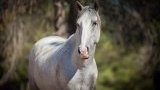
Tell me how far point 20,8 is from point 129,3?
2.82m

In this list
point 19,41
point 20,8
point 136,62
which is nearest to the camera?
point 20,8

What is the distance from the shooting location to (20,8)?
9.96m

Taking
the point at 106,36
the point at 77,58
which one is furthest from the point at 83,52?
the point at 106,36

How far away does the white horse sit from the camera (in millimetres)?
5402

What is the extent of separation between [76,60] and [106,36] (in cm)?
730

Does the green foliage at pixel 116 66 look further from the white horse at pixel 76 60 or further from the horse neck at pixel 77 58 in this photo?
the horse neck at pixel 77 58

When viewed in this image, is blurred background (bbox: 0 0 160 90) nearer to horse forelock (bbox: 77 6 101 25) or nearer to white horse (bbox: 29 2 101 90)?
white horse (bbox: 29 2 101 90)

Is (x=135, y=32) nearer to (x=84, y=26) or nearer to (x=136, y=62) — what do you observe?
(x=136, y=62)

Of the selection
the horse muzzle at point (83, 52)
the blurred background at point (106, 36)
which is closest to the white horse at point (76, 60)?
the horse muzzle at point (83, 52)

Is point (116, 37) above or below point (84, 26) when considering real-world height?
below

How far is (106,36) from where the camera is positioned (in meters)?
13.0

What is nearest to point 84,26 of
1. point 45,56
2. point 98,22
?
point 98,22

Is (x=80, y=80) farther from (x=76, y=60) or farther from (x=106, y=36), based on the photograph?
(x=106, y=36)

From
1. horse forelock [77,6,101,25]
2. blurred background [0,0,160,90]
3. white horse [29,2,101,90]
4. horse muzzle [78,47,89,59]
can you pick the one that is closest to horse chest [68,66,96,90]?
white horse [29,2,101,90]
